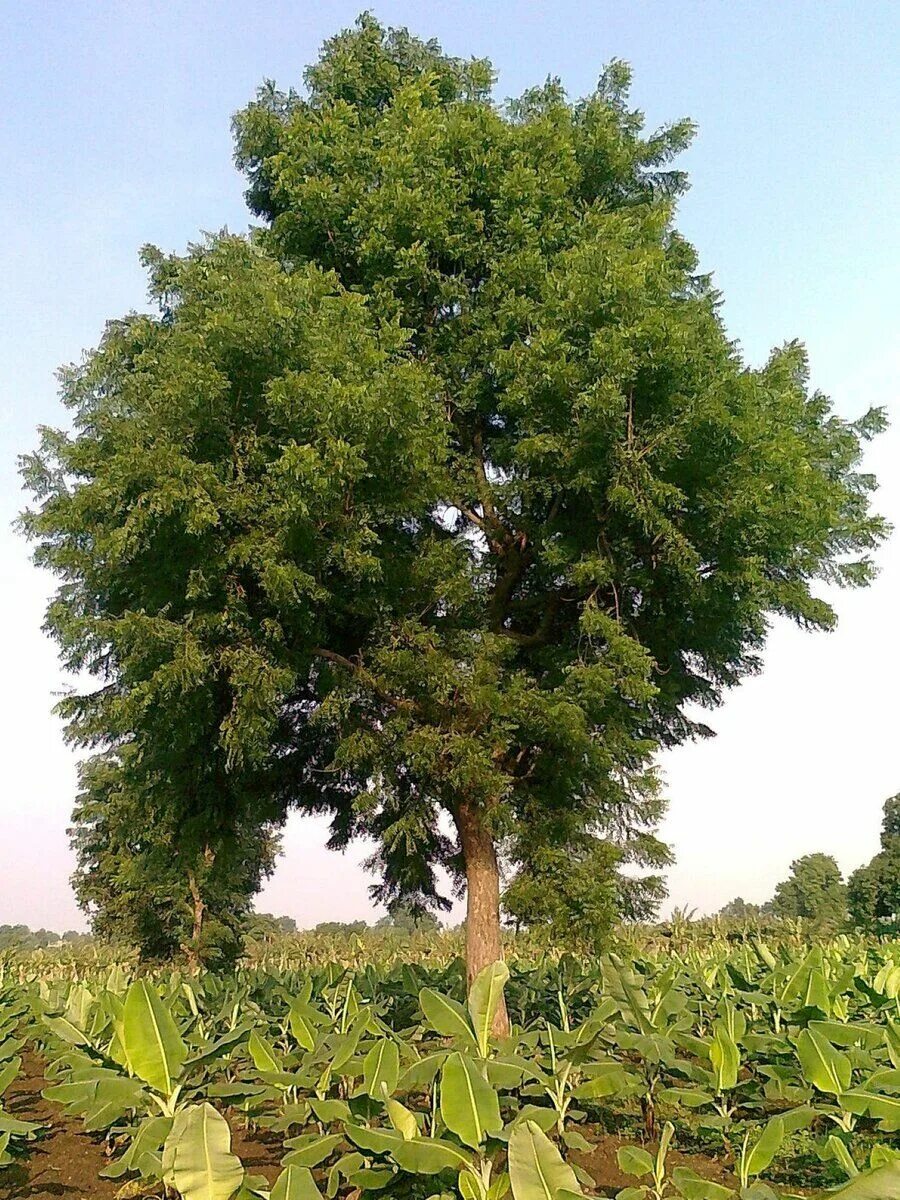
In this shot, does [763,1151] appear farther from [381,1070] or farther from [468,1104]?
[381,1070]

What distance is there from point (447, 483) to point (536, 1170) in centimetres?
773

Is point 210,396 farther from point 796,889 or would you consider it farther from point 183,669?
point 796,889

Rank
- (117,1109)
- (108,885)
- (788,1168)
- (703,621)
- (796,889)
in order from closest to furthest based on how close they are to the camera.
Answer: (117,1109) → (788,1168) → (703,621) → (108,885) → (796,889)

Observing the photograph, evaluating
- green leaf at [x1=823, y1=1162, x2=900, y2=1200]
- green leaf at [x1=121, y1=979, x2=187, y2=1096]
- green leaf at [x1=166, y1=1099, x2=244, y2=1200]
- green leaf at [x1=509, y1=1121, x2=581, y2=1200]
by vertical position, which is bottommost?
green leaf at [x1=823, y1=1162, x2=900, y2=1200]

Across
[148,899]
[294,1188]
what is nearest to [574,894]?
[294,1188]

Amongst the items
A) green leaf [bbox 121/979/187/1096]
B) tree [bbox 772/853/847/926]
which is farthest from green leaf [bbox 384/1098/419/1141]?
tree [bbox 772/853/847/926]

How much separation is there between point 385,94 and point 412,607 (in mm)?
7340

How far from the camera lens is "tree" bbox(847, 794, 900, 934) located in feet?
128

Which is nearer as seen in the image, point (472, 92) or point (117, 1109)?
point (117, 1109)

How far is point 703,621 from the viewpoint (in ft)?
32.0

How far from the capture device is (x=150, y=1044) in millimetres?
4430

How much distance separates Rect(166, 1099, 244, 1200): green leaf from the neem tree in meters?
4.98

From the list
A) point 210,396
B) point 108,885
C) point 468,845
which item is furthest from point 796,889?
point 210,396

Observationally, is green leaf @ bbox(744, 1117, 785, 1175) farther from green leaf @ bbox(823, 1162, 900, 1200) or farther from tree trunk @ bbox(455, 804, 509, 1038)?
tree trunk @ bbox(455, 804, 509, 1038)
